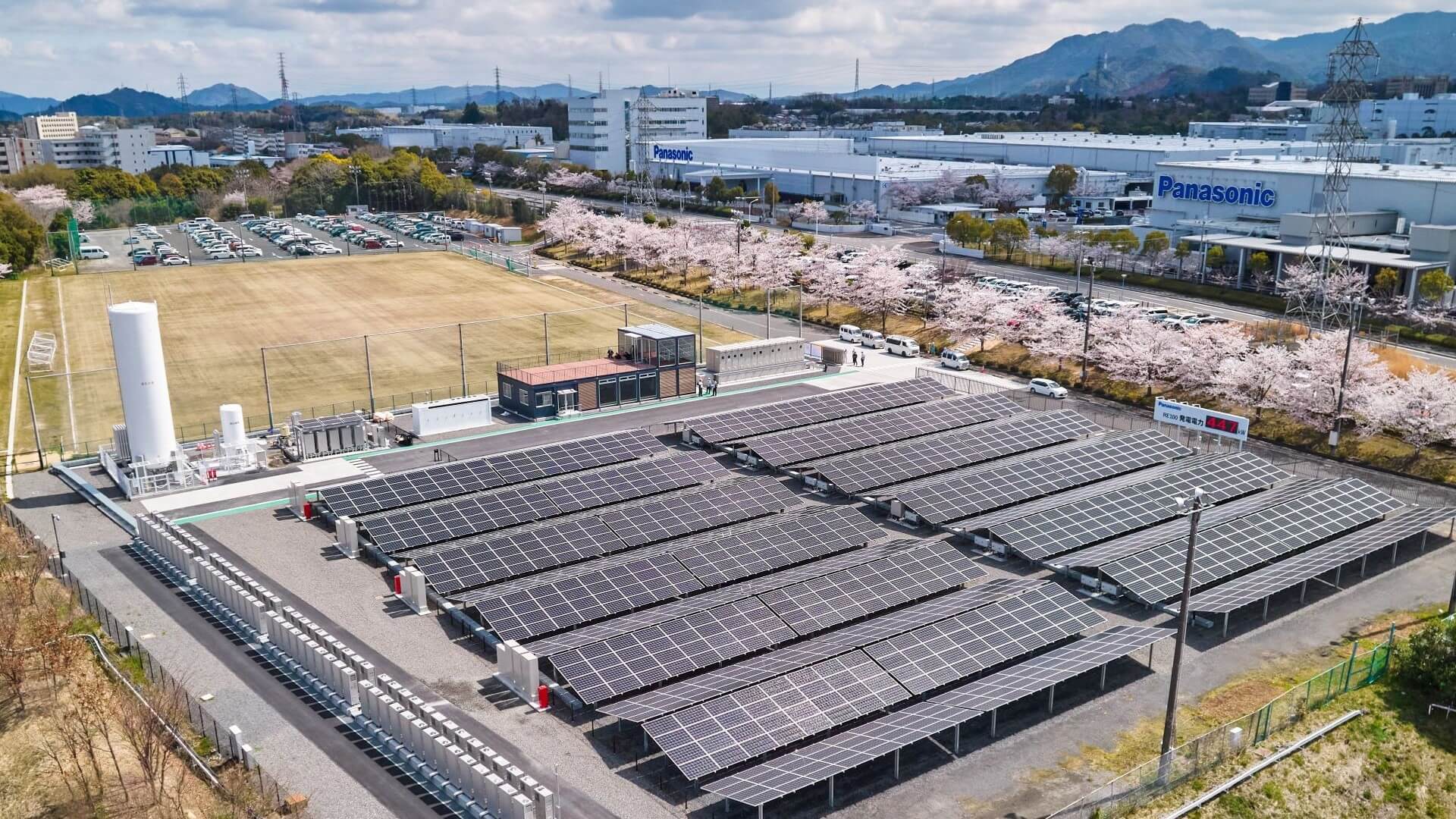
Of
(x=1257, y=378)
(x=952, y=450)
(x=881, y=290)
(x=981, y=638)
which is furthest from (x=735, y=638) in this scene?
(x=881, y=290)

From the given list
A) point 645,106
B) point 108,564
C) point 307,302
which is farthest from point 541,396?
point 645,106

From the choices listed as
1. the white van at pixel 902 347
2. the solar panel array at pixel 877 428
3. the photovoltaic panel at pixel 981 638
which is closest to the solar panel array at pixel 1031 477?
the solar panel array at pixel 877 428

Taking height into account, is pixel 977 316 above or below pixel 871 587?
above

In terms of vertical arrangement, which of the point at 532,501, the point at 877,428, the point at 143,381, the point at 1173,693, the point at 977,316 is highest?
the point at 143,381

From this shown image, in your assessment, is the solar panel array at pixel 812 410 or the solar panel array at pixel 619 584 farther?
the solar panel array at pixel 812 410

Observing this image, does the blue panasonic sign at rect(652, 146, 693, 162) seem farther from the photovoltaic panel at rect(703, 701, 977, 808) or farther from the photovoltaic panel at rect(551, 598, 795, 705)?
the photovoltaic panel at rect(703, 701, 977, 808)

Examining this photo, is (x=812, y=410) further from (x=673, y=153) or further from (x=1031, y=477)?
(x=673, y=153)

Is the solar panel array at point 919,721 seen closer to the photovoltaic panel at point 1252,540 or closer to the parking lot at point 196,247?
the photovoltaic panel at point 1252,540

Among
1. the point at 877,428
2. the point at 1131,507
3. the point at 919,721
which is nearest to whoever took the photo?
the point at 919,721
